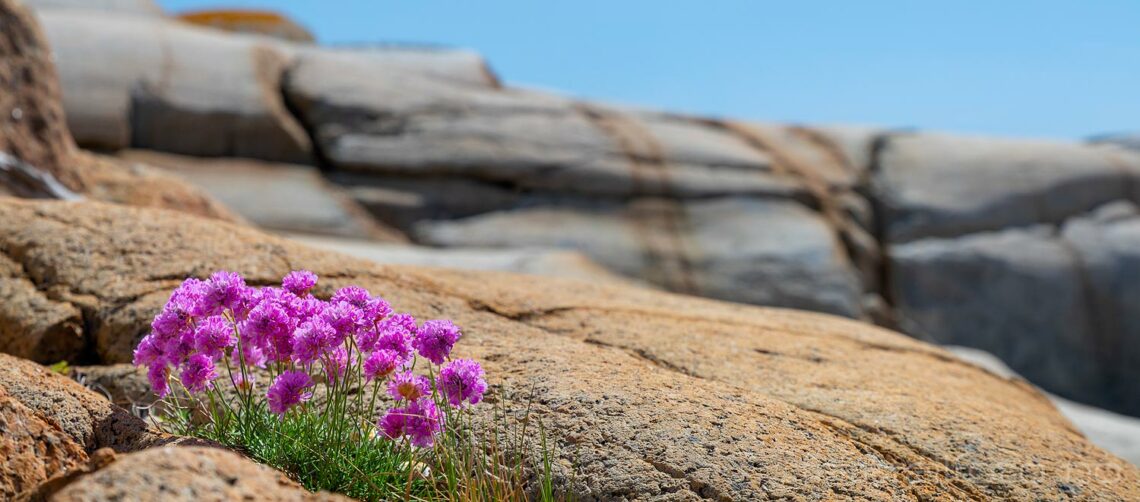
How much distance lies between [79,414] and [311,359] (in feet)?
2.04

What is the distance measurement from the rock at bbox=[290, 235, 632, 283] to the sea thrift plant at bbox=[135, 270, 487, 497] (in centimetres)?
684

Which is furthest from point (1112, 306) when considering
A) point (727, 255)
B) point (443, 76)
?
point (443, 76)

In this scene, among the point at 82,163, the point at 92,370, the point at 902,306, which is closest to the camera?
the point at 92,370

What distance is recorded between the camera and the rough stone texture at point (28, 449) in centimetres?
238

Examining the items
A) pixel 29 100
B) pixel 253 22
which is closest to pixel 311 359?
pixel 29 100

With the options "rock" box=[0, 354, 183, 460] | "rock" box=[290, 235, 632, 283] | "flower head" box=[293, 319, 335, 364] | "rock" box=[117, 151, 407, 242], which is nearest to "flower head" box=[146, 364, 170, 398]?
"rock" box=[0, 354, 183, 460]

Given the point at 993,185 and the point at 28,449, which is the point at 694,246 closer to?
the point at 993,185

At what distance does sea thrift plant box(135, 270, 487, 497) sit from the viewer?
8.66 ft

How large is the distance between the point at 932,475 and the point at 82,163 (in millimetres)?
5983

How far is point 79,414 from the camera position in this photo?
2715mm

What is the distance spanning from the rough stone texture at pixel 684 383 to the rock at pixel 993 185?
32.8 feet

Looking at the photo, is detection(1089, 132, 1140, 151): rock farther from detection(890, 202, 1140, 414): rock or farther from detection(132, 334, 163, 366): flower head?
detection(132, 334, 163, 366): flower head

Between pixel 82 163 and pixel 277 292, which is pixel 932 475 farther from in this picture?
pixel 82 163

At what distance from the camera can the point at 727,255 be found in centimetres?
1302
